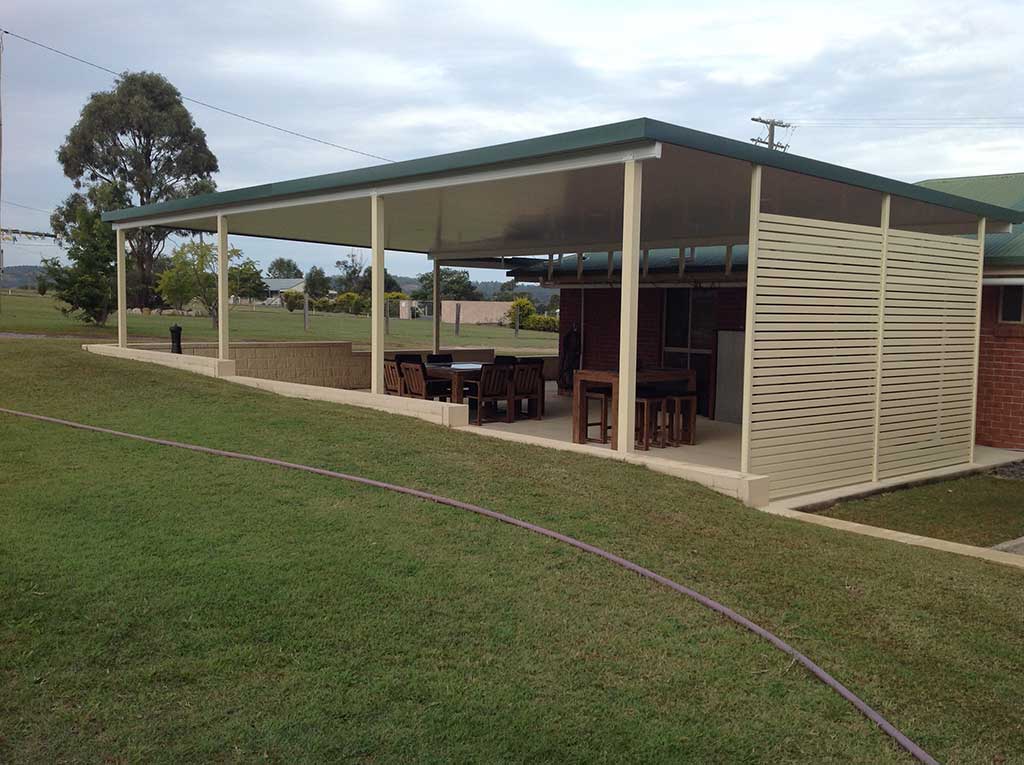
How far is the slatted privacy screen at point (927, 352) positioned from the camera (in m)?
8.71

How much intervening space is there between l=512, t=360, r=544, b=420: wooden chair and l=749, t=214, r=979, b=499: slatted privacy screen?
13.2 feet

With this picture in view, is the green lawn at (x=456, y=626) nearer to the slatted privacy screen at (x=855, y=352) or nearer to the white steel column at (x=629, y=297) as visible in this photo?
the white steel column at (x=629, y=297)

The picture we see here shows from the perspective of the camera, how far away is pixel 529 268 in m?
17.9

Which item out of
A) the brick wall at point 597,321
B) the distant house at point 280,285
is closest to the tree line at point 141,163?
the brick wall at point 597,321

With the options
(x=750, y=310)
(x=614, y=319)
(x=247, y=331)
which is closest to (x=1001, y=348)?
(x=750, y=310)

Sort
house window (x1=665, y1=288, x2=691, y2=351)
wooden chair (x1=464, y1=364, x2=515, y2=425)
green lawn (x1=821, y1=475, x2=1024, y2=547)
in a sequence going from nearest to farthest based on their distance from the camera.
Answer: green lawn (x1=821, y1=475, x2=1024, y2=547) → wooden chair (x1=464, y1=364, x2=515, y2=425) → house window (x1=665, y1=288, x2=691, y2=351)

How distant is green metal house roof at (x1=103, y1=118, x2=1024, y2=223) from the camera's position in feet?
21.4

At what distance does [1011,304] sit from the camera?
36.0 ft

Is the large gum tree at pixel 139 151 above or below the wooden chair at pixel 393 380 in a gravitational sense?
above

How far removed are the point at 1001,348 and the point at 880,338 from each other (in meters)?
3.68

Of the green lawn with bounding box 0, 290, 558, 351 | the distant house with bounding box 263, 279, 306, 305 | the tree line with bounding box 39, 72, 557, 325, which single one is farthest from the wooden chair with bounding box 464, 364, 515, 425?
the distant house with bounding box 263, 279, 306, 305

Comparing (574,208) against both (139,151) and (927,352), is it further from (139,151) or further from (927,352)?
(139,151)

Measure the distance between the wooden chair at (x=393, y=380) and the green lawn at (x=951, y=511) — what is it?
5.86 m

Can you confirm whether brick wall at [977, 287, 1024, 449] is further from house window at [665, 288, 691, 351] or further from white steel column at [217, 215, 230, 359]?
white steel column at [217, 215, 230, 359]
